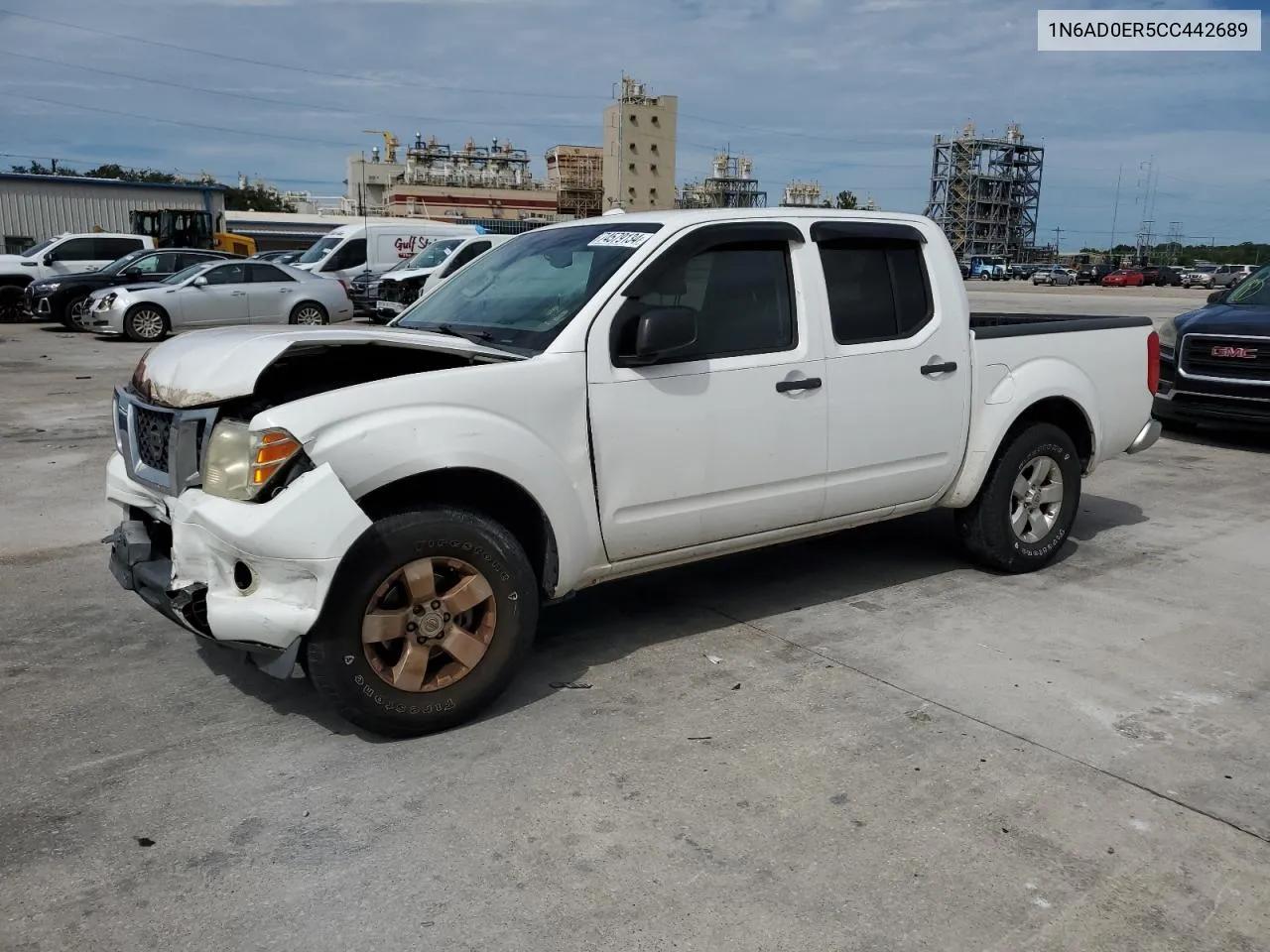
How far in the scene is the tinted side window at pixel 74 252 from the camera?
24484 millimetres

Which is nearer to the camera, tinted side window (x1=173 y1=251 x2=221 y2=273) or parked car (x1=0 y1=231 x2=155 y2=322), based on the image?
tinted side window (x1=173 y1=251 x2=221 y2=273)

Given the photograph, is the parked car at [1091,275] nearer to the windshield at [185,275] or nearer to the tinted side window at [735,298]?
the windshield at [185,275]

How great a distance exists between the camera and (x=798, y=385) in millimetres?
4707

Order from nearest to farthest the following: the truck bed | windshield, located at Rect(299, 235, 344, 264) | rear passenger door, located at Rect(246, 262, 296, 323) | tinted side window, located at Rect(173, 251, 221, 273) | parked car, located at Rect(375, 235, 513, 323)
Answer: the truck bed
rear passenger door, located at Rect(246, 262, 296, 323)
parked car, located at Rect(375, 235, 513, 323)
tinted side window, located at Rect(173, 251, 221, 273)
windshield, located at Rect(299, 235, 344, 264)

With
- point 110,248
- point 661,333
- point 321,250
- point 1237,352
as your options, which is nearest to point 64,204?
point 110,248

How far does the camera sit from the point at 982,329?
220 inches

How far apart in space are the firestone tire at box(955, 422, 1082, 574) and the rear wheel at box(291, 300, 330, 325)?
16.5 meters

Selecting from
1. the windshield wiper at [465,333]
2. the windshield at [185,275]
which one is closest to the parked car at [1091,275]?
the windshield at [185,275]

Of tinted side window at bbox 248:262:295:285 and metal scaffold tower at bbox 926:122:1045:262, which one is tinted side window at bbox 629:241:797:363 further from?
metal scaffold tower at bbox 926:122:1045:262

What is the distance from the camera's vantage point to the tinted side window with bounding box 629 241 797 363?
179 inches

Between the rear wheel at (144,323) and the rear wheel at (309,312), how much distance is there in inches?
89.3

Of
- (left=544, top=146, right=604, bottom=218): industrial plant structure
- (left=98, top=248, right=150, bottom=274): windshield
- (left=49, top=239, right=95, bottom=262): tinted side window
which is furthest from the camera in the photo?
(left=544, top=146, right=604, bottom=218): industrial plant structure

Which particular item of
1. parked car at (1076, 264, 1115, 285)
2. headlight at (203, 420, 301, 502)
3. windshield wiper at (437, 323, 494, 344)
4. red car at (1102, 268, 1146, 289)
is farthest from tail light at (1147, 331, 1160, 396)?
parked car at (1076, 264, 1115, 285)

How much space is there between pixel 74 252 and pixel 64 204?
2277 cm
